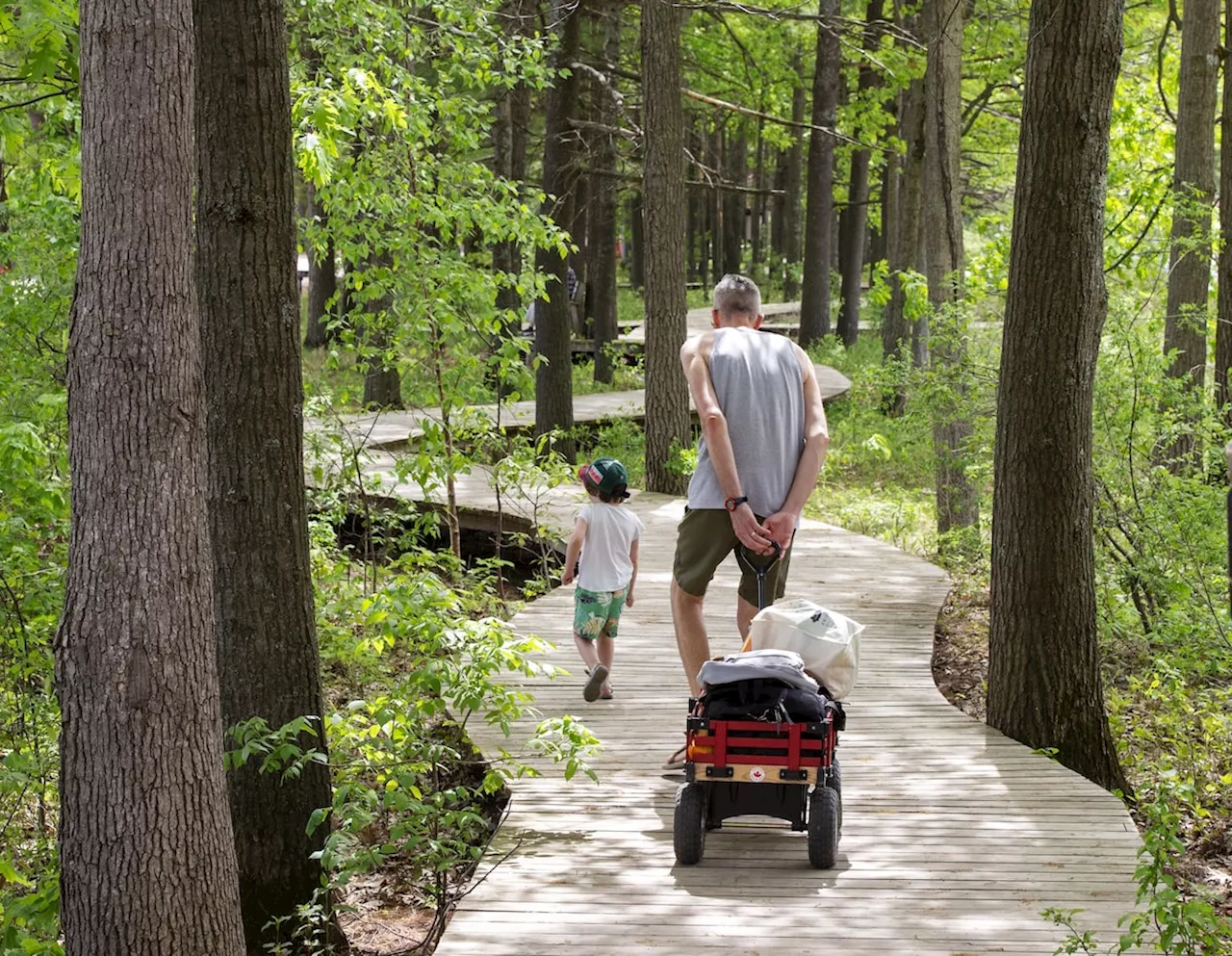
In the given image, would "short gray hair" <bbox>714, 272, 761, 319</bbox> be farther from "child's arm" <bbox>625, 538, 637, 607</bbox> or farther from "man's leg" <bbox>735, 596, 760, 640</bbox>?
"child's arm" <bbox>625, 538, 637, 607</bbox>

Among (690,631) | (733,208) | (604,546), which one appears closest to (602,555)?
(604,546)

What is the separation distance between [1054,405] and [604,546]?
245cm

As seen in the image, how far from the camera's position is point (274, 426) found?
558 centimetres

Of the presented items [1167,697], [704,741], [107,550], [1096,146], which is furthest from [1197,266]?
[107,550]

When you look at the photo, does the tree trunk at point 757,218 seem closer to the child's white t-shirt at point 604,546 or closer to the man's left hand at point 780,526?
the child's white t-shirt at point 604,546

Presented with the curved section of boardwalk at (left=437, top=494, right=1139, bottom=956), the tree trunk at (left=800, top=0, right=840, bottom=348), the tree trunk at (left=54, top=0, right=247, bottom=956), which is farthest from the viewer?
the tree trunk at (left=800, top=0, right=840, bottom=348)

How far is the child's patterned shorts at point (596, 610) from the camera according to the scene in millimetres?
7230

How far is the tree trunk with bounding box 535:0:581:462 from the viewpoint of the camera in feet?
52.0

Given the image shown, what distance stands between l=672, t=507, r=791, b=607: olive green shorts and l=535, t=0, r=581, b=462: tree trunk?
977 centimetres

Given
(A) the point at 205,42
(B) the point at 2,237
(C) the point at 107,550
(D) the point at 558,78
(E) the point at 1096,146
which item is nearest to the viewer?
(C) the point at 107,550

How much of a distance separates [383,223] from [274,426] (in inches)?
189

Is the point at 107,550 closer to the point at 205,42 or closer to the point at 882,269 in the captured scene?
the point at 205,42

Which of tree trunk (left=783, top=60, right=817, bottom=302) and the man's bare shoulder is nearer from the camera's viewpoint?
the man's bare shoulder

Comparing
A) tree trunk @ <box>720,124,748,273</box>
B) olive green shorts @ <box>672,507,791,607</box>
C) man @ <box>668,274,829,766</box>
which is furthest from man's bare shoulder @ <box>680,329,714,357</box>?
tree trunk @ <box>720,124,748,273</box>
